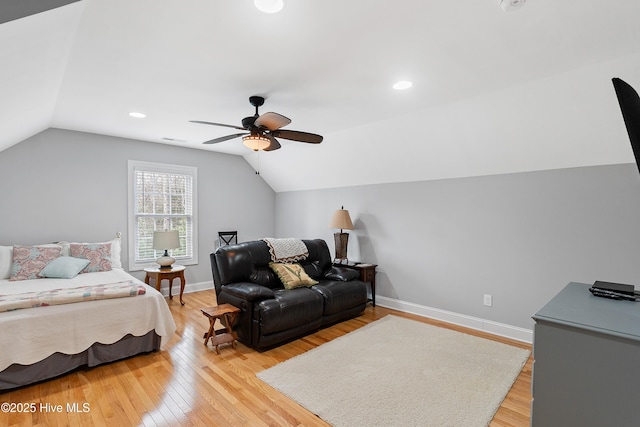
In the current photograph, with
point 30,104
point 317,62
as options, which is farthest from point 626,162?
point 30,104

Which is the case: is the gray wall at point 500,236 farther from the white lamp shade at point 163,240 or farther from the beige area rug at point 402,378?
the white lamp shade at point 163,240

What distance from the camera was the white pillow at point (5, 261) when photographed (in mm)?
3668

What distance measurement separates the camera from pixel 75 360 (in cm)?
271

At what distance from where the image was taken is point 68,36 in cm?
200

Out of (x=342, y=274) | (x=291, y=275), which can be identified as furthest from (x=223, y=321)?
(x=342, y=274)

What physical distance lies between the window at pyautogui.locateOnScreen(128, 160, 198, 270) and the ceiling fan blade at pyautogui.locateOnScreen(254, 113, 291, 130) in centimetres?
317

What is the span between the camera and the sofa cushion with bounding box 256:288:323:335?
126 inches

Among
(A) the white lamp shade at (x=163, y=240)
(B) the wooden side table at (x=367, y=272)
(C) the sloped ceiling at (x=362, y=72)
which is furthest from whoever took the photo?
(A) the white lamp shade at (x=163, y=240)

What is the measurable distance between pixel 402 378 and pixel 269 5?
9.69 ft

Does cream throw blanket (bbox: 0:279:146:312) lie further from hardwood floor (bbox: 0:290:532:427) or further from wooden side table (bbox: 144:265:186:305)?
wooden side table (bbox: 144:265:186:305)

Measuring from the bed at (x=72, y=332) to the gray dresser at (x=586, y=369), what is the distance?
315 cm

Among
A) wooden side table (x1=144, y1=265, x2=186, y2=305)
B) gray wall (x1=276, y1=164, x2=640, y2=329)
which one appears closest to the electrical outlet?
gray wall (x1=276, y1=164, x2=640, y2=329)

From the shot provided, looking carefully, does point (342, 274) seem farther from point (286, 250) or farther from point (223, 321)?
point (223, 321)

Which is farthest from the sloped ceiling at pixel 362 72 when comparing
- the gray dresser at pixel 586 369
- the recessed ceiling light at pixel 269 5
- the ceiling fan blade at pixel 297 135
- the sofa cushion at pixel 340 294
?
the sofa cushion at pixel 340 294
